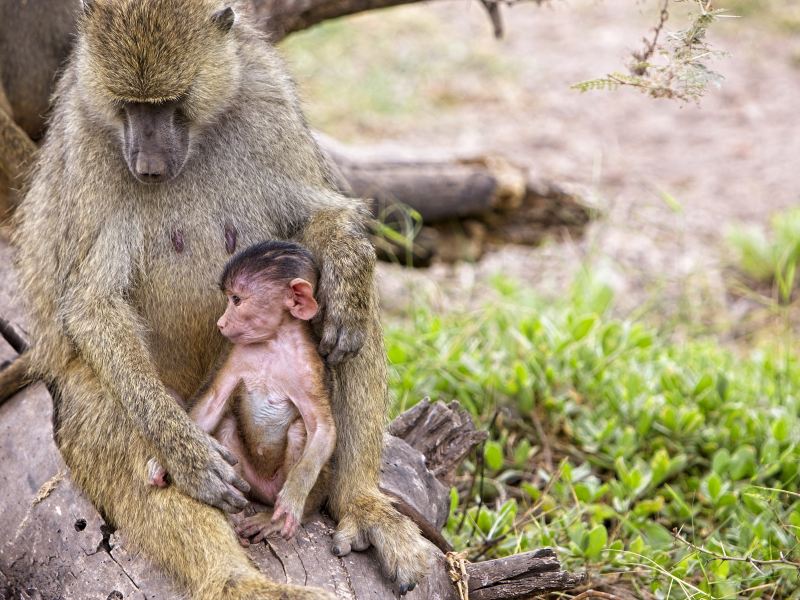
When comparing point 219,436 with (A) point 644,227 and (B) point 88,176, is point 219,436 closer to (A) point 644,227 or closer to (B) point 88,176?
(B) point 88,176

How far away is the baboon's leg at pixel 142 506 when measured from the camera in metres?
2.75

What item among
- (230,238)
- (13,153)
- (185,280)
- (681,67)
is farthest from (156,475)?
(681,67)

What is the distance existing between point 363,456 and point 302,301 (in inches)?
19.9

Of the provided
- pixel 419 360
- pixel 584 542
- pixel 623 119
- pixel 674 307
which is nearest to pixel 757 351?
pixel 674 307

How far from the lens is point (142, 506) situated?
2941mm

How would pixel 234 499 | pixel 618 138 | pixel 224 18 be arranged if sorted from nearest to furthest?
1. pixel 234 499
2. pixel 224 18
3. pixel 618 138

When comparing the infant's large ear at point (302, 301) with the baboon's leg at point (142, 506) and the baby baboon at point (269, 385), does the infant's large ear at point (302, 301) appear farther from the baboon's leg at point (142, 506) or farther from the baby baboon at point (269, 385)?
the baboon's leg at point (142, 506)

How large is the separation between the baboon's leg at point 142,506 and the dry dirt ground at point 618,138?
2917mm

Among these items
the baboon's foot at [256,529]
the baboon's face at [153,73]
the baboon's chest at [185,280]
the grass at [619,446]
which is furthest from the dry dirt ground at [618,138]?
the baboon's foot at [256,529]

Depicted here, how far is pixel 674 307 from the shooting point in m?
6.44

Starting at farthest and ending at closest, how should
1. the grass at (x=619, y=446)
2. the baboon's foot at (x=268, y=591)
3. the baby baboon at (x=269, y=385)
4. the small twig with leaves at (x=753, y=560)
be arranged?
the grass at (x=619, y=446) → the small twig with leaves at (x=753, y=560) → the baby baboon at (x=269, y=385) → the baboon's foot at (x=268, y=591)

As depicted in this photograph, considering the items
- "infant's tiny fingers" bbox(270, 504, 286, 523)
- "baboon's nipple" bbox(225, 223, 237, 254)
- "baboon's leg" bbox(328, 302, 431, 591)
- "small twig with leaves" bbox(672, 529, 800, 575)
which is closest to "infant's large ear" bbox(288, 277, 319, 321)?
"baboon's leg" bbox(328, 302, 431, 591)

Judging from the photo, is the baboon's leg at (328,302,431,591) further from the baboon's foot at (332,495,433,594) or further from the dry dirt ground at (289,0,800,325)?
the dry dirt ground at (289,0,800,325)

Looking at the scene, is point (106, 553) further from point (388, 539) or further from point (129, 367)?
point (388, 539)
